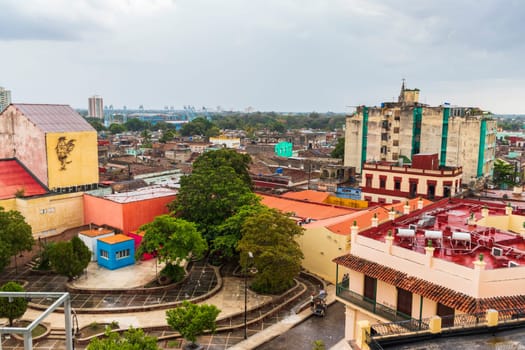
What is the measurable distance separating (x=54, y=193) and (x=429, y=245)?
32894 mm

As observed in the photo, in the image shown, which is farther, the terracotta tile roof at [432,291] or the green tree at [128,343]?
the green tree at [128,343]

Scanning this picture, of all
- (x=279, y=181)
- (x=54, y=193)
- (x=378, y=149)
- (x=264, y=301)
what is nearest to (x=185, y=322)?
(x=264, y=301)

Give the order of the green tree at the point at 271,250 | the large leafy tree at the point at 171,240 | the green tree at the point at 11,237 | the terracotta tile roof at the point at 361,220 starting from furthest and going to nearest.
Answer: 1. the terracotta tile roof at the point at 361,220
2. the green tree at the point at 11,237
3. the large leafy tree at the point at 171,240
4. the green tree at the point at 271,250

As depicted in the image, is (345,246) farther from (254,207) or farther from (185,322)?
(185,322)

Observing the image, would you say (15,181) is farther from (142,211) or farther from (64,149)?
(142,211)

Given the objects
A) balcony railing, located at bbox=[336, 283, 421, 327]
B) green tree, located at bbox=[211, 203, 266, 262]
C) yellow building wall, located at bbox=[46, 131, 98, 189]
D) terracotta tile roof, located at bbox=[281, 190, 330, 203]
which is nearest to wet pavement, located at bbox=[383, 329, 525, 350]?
balcony railing, located at bbox=[336, 283, 421, 327]

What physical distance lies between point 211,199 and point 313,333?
13869 mm

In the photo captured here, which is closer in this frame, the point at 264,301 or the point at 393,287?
the point at 393,287

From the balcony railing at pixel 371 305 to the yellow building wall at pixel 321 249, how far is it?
977 centimetres

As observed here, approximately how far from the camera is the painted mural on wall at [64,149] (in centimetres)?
3991

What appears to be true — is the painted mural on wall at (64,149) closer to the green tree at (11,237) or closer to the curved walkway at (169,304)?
the green tree at (11,237)

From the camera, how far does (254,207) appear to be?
110ft

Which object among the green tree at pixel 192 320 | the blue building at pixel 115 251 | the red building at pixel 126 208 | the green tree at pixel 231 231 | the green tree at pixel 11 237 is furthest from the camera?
the red building at pixel 126 208

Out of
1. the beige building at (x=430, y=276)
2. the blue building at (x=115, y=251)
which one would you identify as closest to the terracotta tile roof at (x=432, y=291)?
the beige building at (x=430, y=276)
